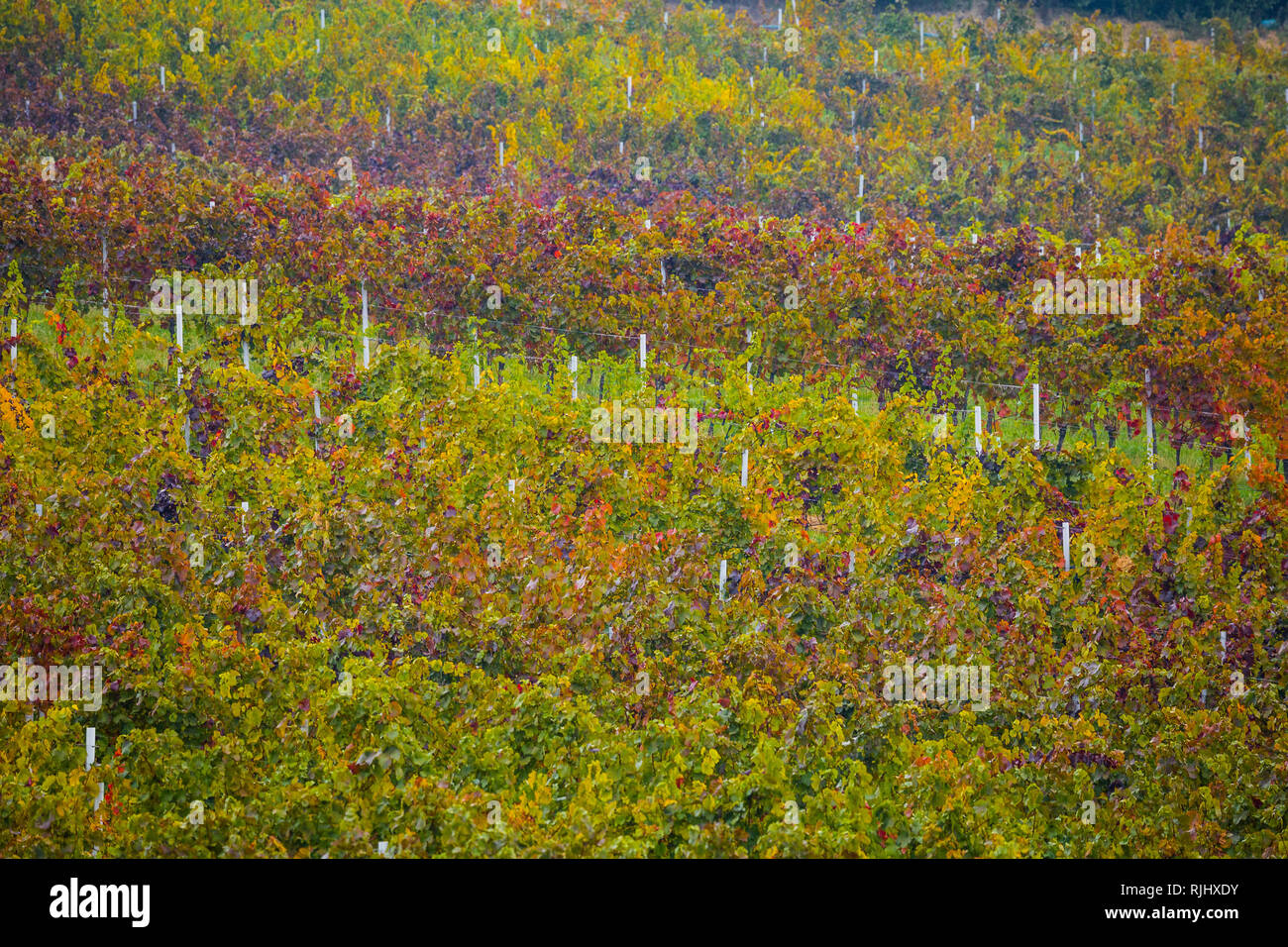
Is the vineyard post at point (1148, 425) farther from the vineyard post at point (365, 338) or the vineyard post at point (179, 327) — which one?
the vineyard post at point (179, 327)

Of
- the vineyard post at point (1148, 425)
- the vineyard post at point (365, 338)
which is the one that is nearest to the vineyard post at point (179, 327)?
the vineyard post at point (365, 338)

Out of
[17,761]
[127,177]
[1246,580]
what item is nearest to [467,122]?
[127,177]

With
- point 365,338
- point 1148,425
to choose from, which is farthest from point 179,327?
point 1148,425

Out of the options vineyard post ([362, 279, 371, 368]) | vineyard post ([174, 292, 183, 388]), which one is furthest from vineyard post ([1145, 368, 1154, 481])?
vineyard post ([174, 292, 183, 388])

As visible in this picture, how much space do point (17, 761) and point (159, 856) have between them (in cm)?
150

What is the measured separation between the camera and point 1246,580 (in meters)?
14.3

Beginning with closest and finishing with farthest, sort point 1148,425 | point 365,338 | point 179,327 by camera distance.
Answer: point 179,327 < point 1148,425 < point 365,338

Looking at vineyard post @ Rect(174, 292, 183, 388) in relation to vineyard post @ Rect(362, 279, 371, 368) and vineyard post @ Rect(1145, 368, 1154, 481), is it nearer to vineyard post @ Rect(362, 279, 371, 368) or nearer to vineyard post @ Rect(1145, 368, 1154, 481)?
vineyard post @ Rect(362, 279, 371, 368)

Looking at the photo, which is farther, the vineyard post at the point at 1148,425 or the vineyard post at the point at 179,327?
the vineyard post at the point at 1148,425

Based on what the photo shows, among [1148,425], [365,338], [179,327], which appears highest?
[179,327]

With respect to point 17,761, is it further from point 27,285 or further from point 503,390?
point 27,285

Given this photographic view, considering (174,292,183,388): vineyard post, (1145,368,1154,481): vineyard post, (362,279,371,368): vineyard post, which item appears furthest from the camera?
(362,279,371,368): vineyard post

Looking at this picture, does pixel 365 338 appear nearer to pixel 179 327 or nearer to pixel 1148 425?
pixel 179 327

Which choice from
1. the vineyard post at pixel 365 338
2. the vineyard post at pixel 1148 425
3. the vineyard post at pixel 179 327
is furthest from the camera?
the vineyard post at pixel 365 338
